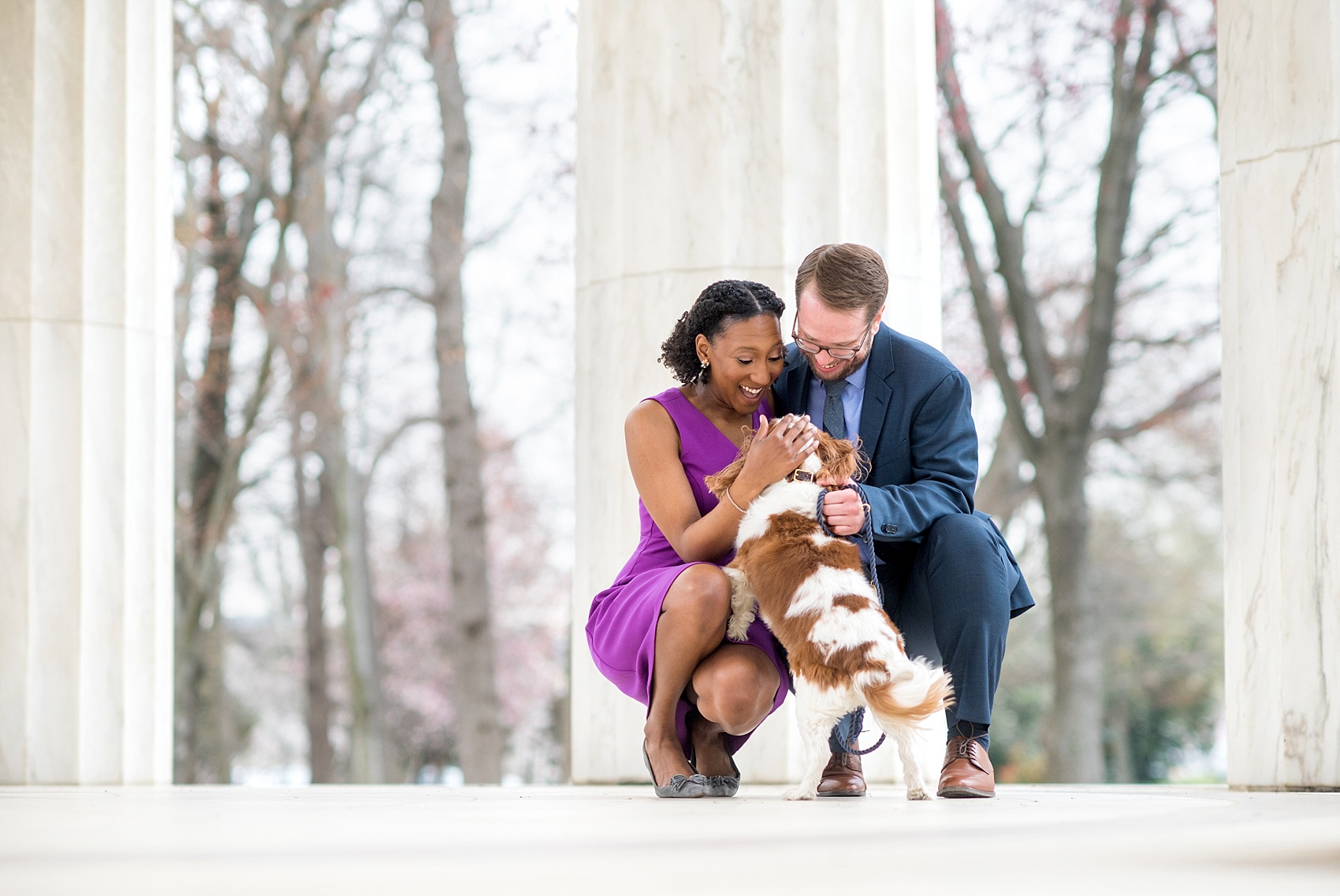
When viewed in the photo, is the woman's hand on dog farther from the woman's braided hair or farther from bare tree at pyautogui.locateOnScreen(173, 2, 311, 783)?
bare tree at pyautogui.locateOnScreen(173, 2, 311, 783)

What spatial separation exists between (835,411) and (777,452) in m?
0.49

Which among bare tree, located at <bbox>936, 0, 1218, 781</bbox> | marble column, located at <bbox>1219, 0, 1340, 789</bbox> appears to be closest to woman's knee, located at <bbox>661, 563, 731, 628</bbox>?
marble column, located at <bbox>1219, 0, 1340, 789</bbox>

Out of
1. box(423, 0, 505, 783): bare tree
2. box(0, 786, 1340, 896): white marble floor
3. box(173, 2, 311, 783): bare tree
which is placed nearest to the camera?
box(0, 786, 1340, 896): white marble floor

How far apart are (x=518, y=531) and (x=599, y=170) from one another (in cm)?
1246

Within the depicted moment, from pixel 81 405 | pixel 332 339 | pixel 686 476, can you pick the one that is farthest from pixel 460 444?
pixel 686 476

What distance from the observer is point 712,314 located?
14.4ft

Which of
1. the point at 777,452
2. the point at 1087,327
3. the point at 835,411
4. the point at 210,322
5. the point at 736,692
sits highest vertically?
the point at 210,322

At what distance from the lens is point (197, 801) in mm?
4559

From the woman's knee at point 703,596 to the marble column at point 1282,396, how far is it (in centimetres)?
197

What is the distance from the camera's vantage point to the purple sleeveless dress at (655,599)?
429 cm

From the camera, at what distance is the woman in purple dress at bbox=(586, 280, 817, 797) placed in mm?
4141

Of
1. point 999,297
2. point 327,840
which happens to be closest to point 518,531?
point 999,297

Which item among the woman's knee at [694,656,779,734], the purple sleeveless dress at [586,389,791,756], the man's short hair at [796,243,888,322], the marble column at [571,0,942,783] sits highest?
the marble column at [571,0,942,783]

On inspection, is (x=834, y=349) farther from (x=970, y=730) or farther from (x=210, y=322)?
(x=210, y=322)
